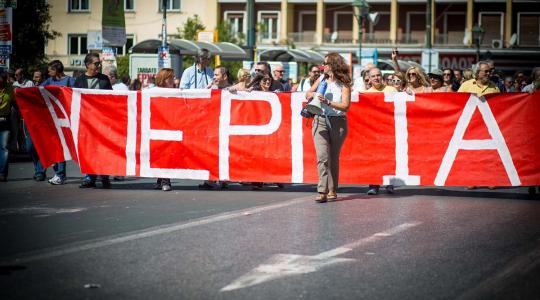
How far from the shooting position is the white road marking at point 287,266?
7672 mm

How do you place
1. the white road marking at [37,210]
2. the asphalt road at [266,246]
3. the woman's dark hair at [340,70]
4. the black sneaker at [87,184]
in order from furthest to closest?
the black sneaker at [87,184] < the woman's dark hair at [340,70] < the white road marking at [37,210] < the asphalt road at [266,246]

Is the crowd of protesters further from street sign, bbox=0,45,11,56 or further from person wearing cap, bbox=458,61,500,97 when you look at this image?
street sign, bbox=0,45,11,56

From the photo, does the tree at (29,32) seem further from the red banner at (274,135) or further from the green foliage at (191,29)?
the red banner at (274,135)

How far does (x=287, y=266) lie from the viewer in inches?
327

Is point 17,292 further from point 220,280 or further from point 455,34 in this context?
point 455,34

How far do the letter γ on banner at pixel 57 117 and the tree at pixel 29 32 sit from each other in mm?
34210

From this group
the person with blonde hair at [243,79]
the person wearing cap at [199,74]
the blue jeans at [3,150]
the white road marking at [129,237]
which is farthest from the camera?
the person wearing cap at [199,74]

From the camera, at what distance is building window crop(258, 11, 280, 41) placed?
83.5 metres

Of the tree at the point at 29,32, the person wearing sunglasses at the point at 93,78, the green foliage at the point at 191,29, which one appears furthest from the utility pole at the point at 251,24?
the green foliage at the point at 191,29

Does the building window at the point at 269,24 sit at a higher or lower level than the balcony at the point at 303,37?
higher

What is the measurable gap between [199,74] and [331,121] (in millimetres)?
4634

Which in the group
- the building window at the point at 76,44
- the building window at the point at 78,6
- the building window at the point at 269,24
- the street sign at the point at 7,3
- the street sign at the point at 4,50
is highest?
the building window at the point at 78,6

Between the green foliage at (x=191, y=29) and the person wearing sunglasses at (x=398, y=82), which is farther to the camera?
the green foliage at (x=191, y=29)

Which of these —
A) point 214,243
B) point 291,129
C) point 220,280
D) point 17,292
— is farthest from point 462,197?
point 17,292
